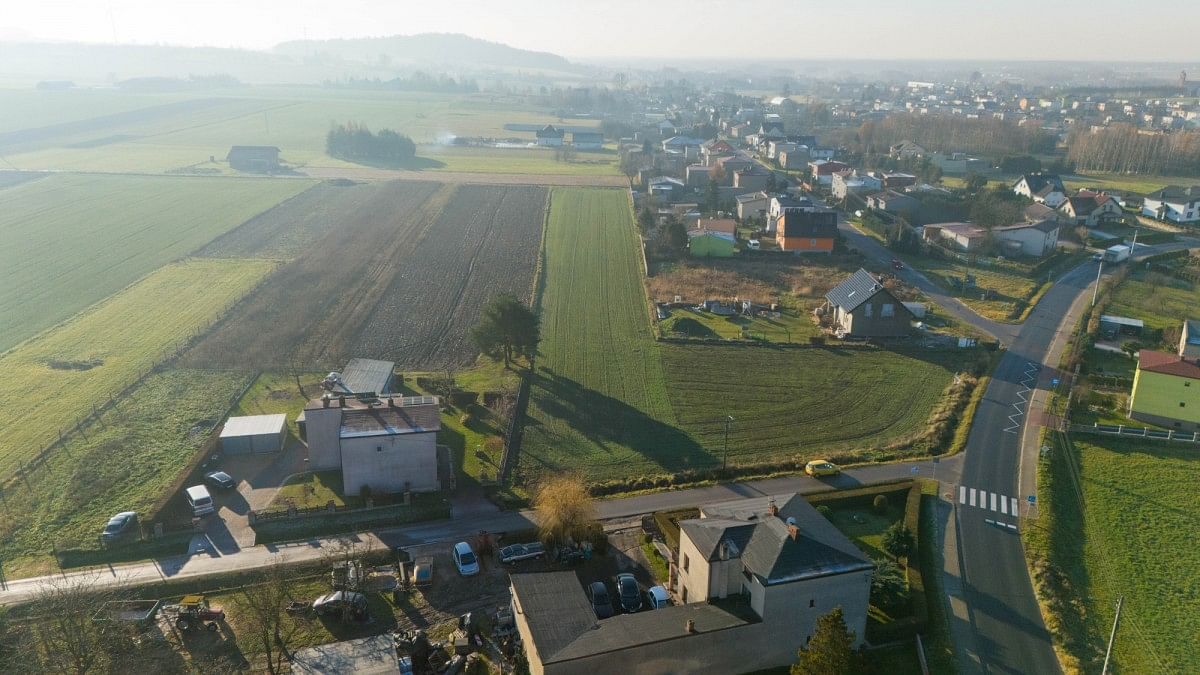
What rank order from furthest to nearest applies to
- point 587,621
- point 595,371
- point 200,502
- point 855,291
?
point 855,291 → point 595,371 → point 200,502 → point 587,621

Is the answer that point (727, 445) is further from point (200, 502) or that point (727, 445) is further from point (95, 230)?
point (95, 230)

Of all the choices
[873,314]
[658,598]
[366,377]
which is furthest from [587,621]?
[873,314]

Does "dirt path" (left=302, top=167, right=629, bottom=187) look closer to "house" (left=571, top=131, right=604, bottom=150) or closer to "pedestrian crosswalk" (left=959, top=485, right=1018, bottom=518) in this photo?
"house" (left=571, top=131, right=604, bottom=150)

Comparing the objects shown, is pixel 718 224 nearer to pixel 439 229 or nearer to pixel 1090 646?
pixel 439 229

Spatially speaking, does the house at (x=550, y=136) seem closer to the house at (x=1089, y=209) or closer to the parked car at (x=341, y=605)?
the house at (x=1089, y=209)

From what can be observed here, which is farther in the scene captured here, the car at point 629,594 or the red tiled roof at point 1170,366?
the red tiled roof at point 1170,366

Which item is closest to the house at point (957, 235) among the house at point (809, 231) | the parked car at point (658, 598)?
the house at point (809, 231)

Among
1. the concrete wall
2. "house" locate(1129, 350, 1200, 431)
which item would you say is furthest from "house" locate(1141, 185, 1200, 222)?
the concrete wall
